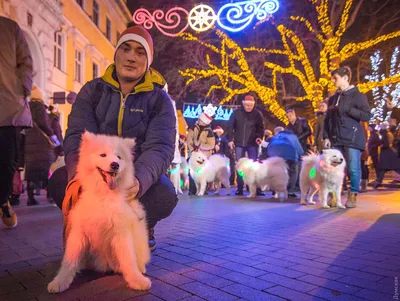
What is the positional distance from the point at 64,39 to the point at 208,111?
28.0ft

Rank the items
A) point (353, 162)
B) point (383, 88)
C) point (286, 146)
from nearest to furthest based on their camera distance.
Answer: point (353, 162)
point (286, 146)
point (383, 88)

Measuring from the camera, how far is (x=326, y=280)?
2.68 meters

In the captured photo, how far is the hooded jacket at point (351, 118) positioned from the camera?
663 cm

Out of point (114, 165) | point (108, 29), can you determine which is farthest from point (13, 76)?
point (108, 29)

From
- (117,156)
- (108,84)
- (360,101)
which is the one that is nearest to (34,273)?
(117,156)

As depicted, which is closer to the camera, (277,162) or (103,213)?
(103,213)

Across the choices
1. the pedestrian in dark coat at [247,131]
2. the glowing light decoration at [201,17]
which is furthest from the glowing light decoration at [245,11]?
the pedestrian in dark coat at [247,131]

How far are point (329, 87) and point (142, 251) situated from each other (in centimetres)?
1505

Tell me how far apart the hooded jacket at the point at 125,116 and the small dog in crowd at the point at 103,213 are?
499mm

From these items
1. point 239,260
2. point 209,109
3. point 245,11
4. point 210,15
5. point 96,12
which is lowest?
point 239,260

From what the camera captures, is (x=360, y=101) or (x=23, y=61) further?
(x=360, y=101)

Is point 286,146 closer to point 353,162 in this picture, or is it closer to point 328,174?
point 328,174

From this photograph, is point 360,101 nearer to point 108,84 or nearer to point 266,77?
point 108,84

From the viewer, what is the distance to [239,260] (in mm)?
3195
